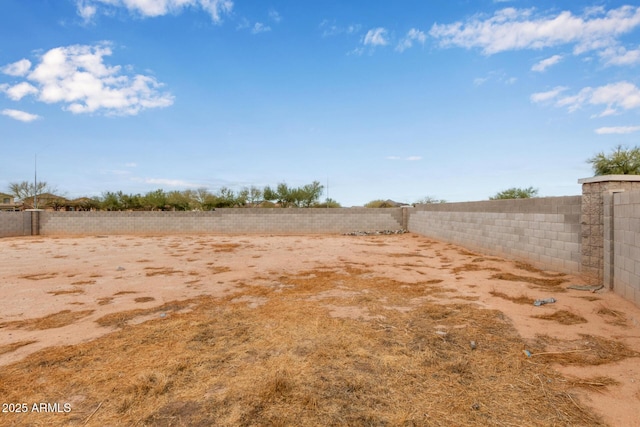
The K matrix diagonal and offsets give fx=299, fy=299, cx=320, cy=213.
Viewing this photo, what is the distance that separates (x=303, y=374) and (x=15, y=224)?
25950mm

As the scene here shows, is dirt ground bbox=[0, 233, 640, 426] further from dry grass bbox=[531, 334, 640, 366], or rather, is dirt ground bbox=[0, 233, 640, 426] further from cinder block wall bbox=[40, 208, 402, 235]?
cinder block wall bbox=[40, 208, 402, 235]

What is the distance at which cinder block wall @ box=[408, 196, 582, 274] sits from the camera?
698 cm

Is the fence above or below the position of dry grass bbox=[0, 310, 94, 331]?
above

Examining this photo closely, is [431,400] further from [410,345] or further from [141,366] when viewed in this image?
[141,366]

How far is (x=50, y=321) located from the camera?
4.63 meters

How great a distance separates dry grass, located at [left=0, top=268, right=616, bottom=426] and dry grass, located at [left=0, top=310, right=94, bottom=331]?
520mm

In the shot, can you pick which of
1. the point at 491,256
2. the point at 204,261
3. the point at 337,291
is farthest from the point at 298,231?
the point at 337,291

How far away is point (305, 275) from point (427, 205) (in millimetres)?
11814

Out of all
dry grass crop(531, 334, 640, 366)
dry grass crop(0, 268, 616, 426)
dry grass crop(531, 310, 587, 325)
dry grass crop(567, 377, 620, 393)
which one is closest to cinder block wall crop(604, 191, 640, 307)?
dry grass crop(531, 310, 587, 325)

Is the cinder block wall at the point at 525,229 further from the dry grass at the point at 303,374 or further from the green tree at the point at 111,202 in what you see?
the green tree at the point at 111,202

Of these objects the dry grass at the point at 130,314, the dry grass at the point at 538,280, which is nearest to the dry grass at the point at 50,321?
the dry grass at the point at 130,314

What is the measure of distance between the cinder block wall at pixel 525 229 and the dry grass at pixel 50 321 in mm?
9853

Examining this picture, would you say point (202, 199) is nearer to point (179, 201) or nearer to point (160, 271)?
point (179, 201)

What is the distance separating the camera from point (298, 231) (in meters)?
21.1
